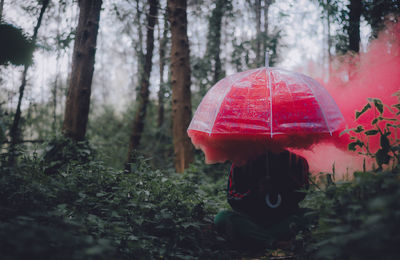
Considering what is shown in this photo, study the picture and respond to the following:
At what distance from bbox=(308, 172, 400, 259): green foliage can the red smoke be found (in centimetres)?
109

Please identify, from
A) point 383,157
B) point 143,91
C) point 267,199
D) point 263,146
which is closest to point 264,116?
point 263,146

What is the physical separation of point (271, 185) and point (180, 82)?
3525 millimetres

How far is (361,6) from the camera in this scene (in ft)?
14.8

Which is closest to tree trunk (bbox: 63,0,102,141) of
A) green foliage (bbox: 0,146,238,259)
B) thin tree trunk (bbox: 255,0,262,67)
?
green foliage (bbox: 0,146,238,259)

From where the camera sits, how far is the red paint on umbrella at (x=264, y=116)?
111 inches

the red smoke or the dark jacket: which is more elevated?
the red smoke

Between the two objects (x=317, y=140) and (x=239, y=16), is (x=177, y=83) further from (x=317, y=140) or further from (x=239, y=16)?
(x=239, y=16)

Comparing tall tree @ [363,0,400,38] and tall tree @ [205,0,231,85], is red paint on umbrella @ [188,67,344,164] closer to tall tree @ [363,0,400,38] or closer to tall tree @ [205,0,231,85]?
tall tree @ [363,0,400,38]

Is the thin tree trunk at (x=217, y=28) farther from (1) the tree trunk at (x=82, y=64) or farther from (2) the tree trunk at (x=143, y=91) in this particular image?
(1) the tree trunk at (x=82, y=64)

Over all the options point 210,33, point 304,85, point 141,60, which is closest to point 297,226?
point 304,85

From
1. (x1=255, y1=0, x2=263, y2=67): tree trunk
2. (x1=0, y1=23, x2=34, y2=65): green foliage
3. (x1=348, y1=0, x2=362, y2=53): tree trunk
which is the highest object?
(x1=255, y1=0, x2=263, y2=67): tree trunk

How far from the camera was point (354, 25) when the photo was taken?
4539 millimetres

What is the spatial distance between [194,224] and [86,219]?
1043 mm

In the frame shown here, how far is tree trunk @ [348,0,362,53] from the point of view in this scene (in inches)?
179
